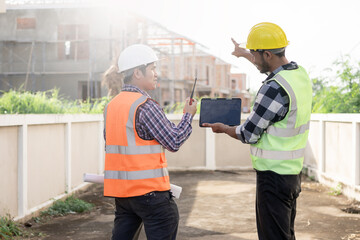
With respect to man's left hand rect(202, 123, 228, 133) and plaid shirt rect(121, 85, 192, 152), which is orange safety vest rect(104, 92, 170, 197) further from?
man's left hand rect(202, 123, 228, 133)

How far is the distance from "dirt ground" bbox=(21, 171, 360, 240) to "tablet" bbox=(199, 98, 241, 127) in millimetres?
2950

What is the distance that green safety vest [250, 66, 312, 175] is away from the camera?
3.40 meters

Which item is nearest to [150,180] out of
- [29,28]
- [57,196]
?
[57,196]

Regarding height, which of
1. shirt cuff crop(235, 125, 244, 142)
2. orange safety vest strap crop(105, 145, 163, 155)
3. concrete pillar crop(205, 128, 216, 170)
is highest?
shirt cuff crop(235, 125, 244, 142)

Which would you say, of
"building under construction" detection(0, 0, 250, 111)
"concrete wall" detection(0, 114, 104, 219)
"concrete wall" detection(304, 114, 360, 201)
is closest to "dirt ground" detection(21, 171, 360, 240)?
"concrete wall" detection(304, 114, 360, 201)

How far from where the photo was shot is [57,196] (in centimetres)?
857

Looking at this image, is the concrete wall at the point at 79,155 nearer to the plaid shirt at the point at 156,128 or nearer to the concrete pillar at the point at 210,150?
the concrete pillar at the point at 210,150

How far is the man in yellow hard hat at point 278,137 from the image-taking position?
3.39 m

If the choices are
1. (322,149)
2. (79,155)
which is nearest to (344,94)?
(322,149)

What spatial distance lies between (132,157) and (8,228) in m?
3.54

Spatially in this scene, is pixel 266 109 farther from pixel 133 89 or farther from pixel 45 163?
pixel 45 163

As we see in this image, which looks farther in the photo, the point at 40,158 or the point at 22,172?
the point at 40,158

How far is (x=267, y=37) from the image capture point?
3.52 m

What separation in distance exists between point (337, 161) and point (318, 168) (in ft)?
4.68
